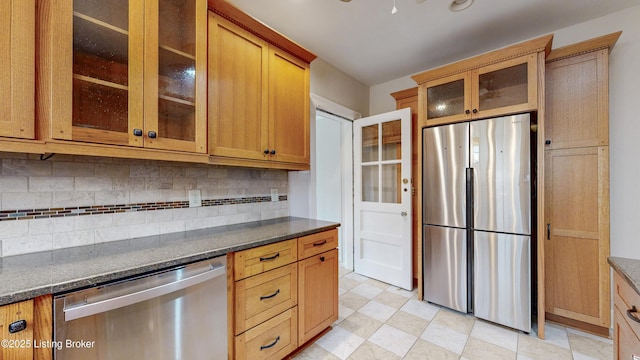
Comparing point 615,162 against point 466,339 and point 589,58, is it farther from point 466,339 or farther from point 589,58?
point 466,339

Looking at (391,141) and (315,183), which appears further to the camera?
(391,141)

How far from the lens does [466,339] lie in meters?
1.94

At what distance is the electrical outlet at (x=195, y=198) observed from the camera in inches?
69.0

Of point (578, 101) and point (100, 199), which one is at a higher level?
point (578, 101)

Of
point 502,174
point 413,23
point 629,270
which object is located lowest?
point 629,270

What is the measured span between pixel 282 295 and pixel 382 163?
6.53ft

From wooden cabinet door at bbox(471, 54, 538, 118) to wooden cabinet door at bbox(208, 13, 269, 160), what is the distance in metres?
1.85

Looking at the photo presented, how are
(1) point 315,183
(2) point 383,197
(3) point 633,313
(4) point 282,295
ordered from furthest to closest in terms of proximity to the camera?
(2) point 383,197 → (1) point 315,183 → (4) point 282,295 → (3) point 633,313

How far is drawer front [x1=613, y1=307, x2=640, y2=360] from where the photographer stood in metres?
0.92

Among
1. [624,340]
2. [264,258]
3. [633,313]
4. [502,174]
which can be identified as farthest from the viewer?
[502,174]

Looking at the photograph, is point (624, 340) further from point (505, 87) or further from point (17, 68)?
point (17, 68)

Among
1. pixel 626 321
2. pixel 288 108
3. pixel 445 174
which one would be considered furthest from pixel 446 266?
pixel 288 108

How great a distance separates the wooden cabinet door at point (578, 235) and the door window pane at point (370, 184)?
1581 millimetres

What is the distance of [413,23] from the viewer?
2.15 meters
